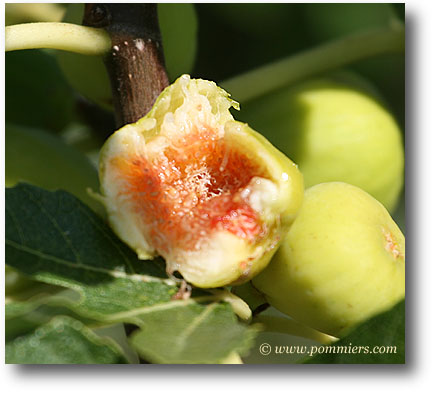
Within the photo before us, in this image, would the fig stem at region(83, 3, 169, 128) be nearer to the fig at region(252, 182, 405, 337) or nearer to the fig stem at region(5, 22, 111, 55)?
the fig stem at region(5, 22, 111, 55)

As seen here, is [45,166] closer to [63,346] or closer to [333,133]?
[63,346]

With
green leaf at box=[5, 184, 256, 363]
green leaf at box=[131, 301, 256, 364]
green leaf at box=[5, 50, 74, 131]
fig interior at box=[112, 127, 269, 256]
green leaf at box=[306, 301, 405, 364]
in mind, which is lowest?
green leaf at box=[306, 301, 405, 364]

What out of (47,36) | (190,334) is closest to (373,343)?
(190,334)

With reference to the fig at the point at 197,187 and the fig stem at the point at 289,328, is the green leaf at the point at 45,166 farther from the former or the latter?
the fig stem at the point at 289,328

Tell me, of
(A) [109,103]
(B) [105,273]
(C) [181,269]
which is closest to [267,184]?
(C) [181,269]

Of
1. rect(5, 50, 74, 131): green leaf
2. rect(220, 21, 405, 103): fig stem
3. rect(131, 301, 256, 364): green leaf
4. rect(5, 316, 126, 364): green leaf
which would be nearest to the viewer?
rect(131, 301, 256, 364): green leaf

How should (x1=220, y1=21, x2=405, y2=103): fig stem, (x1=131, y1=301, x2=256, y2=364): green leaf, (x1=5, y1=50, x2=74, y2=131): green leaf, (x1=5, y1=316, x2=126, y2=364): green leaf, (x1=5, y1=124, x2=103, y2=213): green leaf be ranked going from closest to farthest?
(x1=131, y1=301, x2=256, y2=364): green leaf, (x1=5, y1=316, x2=126, y2=364): green leaf, (x1=5, y1=124, x2=103, y2=213): green leaf, (x1=220, y1=21, x2=405, y2=103): fig stem, (x1=5, y1=50, x2=74, y2=131): green leaf

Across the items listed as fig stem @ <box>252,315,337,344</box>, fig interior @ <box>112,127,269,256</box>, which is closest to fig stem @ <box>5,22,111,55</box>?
fig interior @ <box>112,127,269,256</box>
